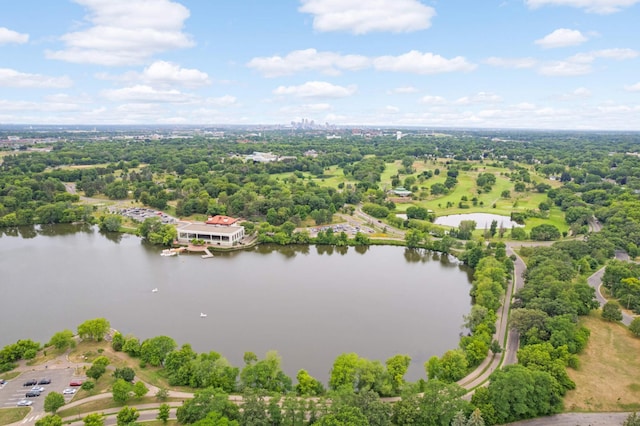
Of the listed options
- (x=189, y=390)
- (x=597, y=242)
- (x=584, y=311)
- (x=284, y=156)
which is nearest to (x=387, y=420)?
(x=189, y=390)

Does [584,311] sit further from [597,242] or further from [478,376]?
[597,242]

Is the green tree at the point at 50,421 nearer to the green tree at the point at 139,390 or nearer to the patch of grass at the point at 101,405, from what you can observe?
the patch of grass at the point at 101,405

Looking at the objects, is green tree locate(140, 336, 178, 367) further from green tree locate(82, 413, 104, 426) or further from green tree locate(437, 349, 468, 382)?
green tree locate(437, 349, 468, 382)

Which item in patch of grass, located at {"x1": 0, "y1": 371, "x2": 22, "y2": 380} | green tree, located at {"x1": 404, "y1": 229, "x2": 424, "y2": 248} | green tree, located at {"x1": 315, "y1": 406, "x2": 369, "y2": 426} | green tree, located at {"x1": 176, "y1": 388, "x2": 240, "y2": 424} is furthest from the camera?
green tree, located at {"x1": 404, "y1": 229, "x2": 424, "y2": 248}

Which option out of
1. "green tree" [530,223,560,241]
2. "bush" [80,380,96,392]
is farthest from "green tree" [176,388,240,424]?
"green tree" [530,223,560,241]

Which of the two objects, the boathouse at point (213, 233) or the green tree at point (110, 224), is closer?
the boathouse at point (213, 233)

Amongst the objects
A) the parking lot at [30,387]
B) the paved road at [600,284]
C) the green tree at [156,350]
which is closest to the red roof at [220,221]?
the green tree at [156,350]
